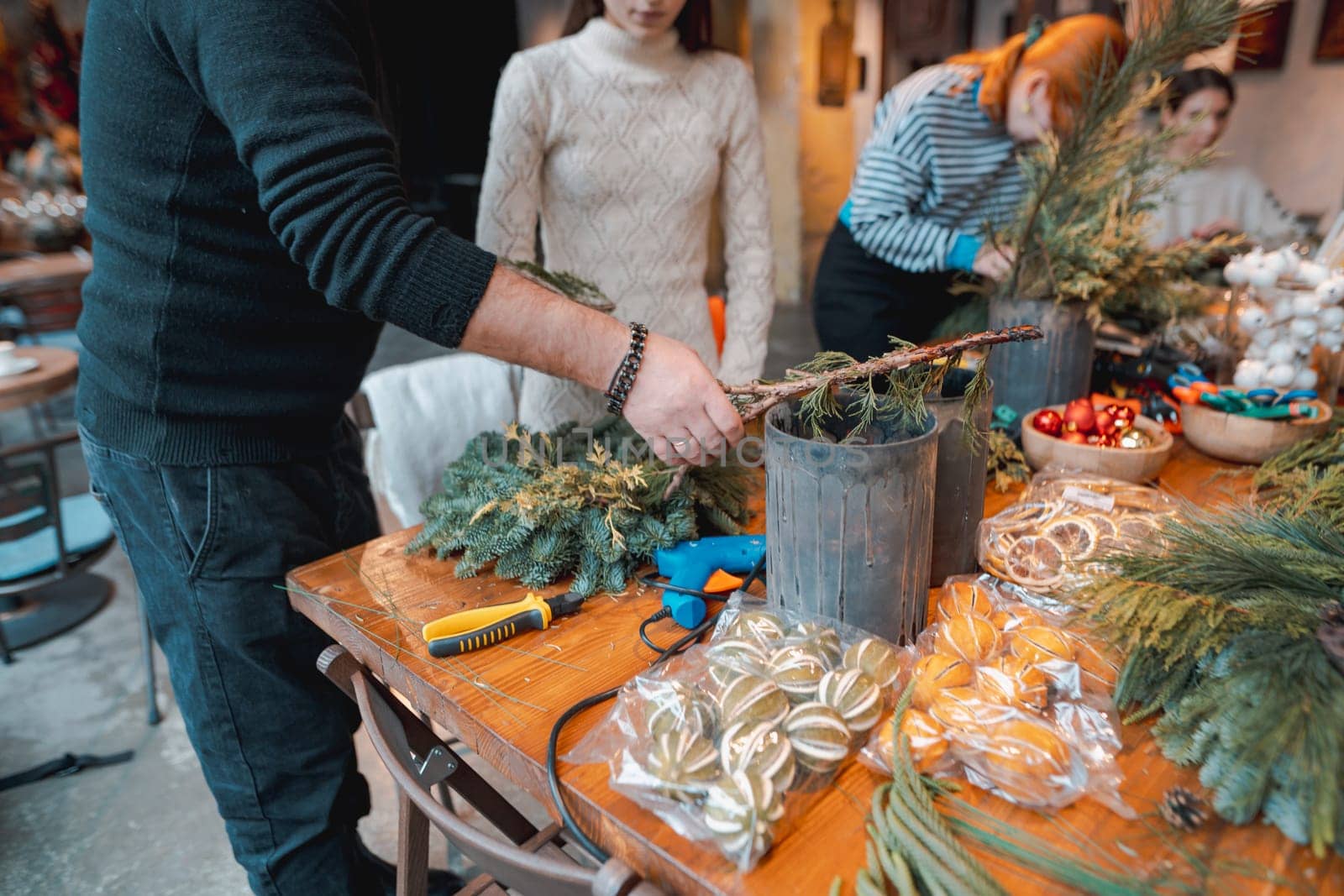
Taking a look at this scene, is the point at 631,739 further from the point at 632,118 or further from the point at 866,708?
the point at 632,118

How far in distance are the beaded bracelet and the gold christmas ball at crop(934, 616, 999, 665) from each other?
1.34 ft

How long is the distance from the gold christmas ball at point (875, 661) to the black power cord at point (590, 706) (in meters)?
0.18

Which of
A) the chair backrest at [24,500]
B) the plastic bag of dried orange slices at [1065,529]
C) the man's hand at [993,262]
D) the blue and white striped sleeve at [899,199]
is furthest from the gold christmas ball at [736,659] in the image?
the chair backrest at [24,500]

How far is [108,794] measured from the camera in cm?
201

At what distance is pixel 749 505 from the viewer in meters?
1.14

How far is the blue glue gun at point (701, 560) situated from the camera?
0.87 meters

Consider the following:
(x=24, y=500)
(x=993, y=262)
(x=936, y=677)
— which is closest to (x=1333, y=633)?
(x=936, y=677)

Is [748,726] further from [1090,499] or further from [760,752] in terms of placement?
[1090,499]

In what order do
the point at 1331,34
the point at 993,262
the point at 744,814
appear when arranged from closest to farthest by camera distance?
the point at 744,814 → the point at 993,262 → the point at 1331,34

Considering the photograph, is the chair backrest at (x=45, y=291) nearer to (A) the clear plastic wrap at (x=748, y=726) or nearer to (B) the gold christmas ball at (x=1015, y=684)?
(A) the clear plastic wrap at (x=748, y=726)

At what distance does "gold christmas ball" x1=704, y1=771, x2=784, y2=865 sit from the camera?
534mm

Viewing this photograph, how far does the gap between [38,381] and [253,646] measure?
95.9 inches

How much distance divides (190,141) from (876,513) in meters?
0.88

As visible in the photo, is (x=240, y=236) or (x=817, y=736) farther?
(x=240, y=236)
